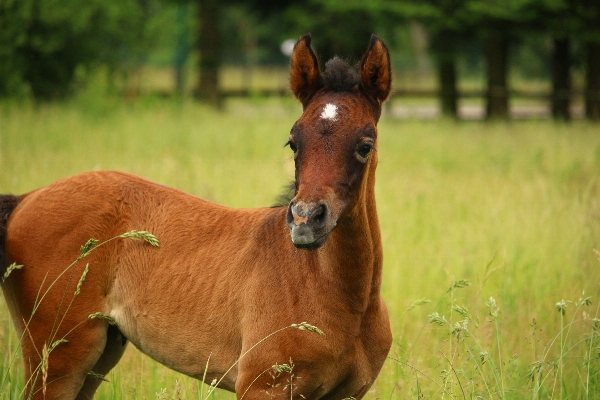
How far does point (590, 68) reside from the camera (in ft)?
64.8

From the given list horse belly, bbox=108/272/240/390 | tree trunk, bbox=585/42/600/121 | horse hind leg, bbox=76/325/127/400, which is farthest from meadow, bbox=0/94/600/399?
tree trunk, bbox=585/42/600/121

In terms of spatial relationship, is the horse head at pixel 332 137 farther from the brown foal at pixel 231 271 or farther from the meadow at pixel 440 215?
the meadow at pixel 440 215

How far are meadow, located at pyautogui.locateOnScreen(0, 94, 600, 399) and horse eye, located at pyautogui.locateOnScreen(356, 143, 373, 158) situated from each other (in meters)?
0.80

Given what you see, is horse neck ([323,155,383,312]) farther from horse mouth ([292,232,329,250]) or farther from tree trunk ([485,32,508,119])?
tree trunk ([485,32,508,119])

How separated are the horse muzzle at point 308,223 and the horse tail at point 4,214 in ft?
5.66

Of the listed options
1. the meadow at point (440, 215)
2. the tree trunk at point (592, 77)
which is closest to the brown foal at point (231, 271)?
the meadow at point (440, 215)

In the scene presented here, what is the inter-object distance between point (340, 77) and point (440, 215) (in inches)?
200

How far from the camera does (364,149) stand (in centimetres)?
320

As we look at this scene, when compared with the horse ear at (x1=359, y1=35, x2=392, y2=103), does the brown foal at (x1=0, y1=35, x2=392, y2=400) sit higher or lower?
lower

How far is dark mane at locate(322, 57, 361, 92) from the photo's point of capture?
3402 mm

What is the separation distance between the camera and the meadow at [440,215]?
4124 millimetres

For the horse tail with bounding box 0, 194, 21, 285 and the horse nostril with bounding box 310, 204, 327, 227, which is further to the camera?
the horse tail with bounding box 0, 194, 21, 285

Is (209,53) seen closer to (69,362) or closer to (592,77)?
(592,77)

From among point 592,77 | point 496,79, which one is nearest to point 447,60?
point 496,79
